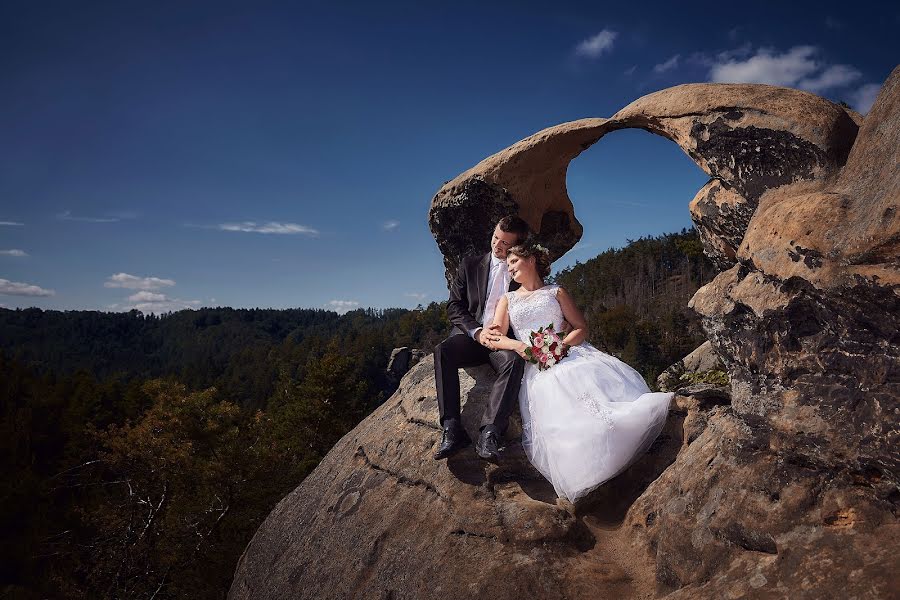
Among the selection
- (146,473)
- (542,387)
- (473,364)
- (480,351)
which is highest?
(480,351)

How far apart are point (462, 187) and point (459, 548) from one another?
4986 mm

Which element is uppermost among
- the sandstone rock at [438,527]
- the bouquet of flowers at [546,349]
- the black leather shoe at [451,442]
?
the bouquet of flowers at [546,349]

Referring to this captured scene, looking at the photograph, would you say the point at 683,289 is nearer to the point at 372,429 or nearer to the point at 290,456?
the point at 290,456

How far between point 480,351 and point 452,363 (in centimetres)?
46

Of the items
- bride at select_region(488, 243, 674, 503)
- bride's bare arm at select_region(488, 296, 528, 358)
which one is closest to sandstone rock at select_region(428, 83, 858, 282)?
bride at select_region(488, 243, 674, 503)

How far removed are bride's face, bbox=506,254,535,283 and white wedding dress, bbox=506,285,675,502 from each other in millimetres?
522

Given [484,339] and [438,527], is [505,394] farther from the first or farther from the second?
[438,527]

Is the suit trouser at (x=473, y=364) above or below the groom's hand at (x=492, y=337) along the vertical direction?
below

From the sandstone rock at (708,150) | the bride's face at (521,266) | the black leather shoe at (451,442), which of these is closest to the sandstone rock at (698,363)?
the sandstone rock at (708,150)

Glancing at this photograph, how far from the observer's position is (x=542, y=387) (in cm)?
516

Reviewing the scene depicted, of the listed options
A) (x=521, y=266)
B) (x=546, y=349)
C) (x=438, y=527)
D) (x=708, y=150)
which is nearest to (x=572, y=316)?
(x=546, y=349)

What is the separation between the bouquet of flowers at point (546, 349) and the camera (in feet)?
17.4

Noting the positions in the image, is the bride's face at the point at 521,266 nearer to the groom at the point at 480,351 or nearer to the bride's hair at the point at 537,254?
the bride's hair at the point at 537,254

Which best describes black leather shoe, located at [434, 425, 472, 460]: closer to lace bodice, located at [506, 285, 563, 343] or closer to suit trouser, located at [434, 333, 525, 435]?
suit trouser, located at [434, 333, 525, 435]
